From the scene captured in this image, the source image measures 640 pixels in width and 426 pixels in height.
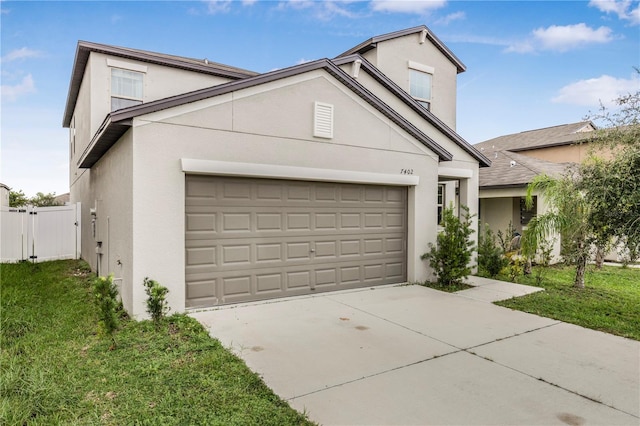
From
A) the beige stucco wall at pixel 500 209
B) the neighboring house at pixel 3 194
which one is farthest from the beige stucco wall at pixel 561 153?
the neighboring house at pixel 3 194

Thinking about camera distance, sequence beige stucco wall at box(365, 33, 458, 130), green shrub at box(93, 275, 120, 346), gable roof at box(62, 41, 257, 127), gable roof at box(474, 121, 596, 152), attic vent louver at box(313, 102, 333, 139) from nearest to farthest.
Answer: green shrub at box(93, 275, 120, 346) < attic vent louver at box(313, 102, 333, 139) < gable roof at box(62, 41, 257, 127) < beige stucco wall at box(365, 33, 458, 130) < gable roof at box(474, 121, 596, 152)

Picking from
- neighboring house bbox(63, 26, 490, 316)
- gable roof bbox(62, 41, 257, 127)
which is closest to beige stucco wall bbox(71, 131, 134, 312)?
neighboring house bbox(63, 26, 490, 316)

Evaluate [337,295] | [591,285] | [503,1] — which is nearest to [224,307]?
[337,295]

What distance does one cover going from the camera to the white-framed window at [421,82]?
502 inches

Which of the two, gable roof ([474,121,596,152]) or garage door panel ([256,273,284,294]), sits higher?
gable roof ([474,121,596,152])

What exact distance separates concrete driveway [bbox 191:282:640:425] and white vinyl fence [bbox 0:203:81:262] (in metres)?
10.2

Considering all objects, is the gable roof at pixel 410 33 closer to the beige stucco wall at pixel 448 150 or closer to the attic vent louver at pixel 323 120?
the beige stucco wall at pixel 448 150

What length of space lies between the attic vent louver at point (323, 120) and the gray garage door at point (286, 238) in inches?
40.5

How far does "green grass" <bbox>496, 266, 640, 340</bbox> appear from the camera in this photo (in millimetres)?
6172

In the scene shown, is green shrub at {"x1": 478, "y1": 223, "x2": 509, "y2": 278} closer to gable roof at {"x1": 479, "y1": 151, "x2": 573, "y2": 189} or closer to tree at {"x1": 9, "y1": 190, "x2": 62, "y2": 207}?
gable roof at {"x1": 479, "y1": 151, "x2": 573, "y2": 189}

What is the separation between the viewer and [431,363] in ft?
14.5

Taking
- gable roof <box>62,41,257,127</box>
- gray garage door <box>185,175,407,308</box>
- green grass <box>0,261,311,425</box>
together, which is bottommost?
green grass <box>0,261,311,425</box>

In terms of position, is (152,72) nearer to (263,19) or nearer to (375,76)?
(263,19)

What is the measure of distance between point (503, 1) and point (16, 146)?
640 inches
